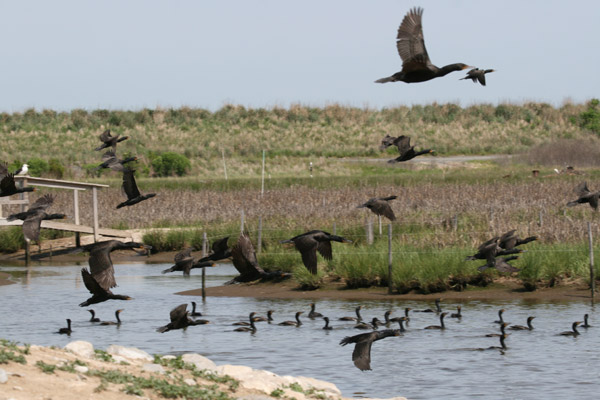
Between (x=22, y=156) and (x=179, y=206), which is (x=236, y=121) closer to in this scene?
(x=22, y=156)

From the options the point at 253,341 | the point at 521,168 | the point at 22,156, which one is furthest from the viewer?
the point at 22,156

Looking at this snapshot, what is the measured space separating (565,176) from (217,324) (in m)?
31.5

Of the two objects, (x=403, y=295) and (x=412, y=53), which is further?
(x=403, y=295)

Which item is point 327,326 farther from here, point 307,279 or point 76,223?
point 76,223

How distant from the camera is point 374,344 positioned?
20281 mm

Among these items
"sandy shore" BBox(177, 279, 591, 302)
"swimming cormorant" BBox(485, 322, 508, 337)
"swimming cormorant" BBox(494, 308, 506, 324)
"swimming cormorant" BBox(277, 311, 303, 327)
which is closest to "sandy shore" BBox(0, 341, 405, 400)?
"swimming cormorant" BBox(485, 322, 508, 337)

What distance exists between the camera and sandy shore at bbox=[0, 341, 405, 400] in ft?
32.5

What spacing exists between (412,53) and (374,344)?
8.98m

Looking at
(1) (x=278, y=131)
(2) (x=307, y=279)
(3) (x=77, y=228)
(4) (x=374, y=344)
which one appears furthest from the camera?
(1) (x=278, y=131)

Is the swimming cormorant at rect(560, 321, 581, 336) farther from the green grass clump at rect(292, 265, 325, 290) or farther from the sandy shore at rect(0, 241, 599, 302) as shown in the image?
the green grass clump at rect(292, 265, 325, 290)

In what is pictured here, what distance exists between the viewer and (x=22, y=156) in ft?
227

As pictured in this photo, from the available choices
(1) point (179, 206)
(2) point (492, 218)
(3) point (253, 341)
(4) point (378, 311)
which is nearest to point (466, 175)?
(1) point (179, 206)

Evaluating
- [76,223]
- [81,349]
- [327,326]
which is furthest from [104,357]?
[76,223]

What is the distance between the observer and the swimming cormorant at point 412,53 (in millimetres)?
12609
